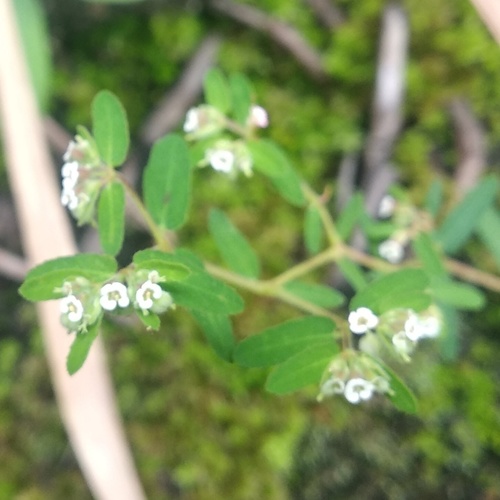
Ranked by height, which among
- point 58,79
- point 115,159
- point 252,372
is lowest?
point 252,372

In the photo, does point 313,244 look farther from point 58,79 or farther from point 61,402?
point 58,79

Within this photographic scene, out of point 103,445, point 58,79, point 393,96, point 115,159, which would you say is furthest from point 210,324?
point 58,79

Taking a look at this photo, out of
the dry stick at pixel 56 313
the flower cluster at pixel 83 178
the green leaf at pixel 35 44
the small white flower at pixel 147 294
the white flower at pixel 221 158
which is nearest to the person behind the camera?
the small white flower at pixel 147 294

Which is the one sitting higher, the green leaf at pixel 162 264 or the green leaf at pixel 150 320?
the green leaf at pixel 162 264

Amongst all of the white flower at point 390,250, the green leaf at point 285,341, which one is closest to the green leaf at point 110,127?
the green leaf at point 285,341

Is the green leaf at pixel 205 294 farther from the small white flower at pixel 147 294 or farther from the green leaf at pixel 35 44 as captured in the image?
the green leaf at pixel 35 44

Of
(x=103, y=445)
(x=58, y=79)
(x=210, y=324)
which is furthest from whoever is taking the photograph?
(x=58, y=79)

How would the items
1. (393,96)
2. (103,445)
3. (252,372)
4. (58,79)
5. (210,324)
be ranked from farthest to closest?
(58,79), (393,96), (252,372), (103,445), (210,324)

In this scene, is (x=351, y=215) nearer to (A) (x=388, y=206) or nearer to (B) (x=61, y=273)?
(A) (x=388, y=206)
